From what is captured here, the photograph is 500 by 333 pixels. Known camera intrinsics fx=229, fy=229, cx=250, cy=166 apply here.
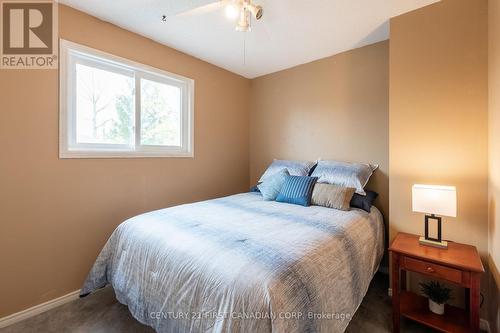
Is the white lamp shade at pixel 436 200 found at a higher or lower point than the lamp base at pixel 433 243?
higher

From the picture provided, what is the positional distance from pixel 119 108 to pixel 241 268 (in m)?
2.08

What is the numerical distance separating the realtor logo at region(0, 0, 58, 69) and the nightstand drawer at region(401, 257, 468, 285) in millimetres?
3060

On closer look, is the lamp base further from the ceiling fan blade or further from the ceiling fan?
the ceiling fan blade

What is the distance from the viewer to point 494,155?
1.46 metres

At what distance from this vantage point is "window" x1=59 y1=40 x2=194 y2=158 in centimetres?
197

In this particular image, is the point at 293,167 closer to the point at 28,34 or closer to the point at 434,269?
the point at 434,269

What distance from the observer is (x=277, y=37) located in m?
2.37

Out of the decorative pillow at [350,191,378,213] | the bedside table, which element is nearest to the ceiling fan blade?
the decorative pillow at [350,191,378,213]

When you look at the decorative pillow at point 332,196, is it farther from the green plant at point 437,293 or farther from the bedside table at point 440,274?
the green plant at point 437,293

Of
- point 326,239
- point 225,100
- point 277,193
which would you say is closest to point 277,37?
point 225,100

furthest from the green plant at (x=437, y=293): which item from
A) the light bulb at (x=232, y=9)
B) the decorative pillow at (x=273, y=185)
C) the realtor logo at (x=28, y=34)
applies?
the realtor logo at (x=28, y=34)

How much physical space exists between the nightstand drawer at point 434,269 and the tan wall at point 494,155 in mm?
219

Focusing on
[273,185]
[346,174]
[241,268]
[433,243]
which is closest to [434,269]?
[433,243]

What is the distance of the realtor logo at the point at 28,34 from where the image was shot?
1684 mm
